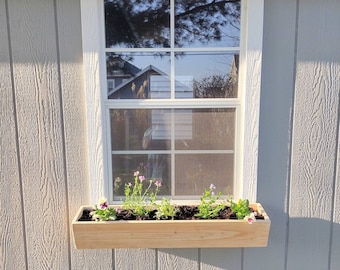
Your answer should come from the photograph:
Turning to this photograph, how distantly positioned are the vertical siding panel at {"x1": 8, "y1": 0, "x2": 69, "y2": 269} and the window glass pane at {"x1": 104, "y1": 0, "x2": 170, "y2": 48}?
27 centimetres

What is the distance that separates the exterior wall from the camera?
4.19 ft

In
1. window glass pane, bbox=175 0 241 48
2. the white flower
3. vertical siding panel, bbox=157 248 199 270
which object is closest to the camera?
the white flower

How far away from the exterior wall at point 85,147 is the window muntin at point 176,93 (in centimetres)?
16

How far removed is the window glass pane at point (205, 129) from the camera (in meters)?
1.37

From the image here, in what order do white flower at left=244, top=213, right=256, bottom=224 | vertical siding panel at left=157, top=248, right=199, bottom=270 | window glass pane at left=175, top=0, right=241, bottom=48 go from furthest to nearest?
vertical siding panel at left=157, top=248, right=199, bottom=270, window glass pane at left=175, top=0, right=241, bottom=48, white flower at left=244, top=213, right=256, bottom=224

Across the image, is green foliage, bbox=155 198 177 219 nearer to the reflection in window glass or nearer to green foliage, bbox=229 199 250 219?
the reflection in window glass

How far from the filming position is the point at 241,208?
1271mm

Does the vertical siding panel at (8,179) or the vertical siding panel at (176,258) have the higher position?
the vertical siding panel at (8,179)

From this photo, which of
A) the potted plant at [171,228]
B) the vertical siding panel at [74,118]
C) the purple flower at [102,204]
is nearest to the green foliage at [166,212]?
the potted plant at [171,228]

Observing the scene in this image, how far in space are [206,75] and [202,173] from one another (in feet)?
1.66

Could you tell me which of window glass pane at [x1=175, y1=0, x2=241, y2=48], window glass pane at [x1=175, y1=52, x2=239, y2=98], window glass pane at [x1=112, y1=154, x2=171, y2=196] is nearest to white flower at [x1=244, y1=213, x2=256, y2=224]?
window glass pane at [x1=112, y1=154, x2=171, y2=196]

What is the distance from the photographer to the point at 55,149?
135 cm

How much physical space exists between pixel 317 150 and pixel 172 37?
3.03 ft

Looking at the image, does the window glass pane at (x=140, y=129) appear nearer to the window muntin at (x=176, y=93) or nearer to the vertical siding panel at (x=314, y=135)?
the window muntin at (x=176, y=93)
